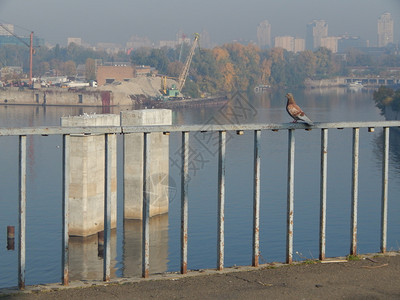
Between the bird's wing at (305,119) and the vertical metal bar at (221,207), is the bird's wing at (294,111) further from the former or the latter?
the vertical metal bar at (221,207)

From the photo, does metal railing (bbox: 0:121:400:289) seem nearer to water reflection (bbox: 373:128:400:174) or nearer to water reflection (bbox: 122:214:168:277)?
water reflection (bbox: 122:214:168:277)

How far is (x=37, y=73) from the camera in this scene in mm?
→ 175125

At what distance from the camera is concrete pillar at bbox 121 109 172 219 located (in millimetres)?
27250

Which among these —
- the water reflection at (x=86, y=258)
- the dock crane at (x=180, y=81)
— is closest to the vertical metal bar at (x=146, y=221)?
the water reflection at (x=86, y=258)

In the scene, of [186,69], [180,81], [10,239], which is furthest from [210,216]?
[186,69]

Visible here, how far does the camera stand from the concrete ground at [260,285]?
541 cm

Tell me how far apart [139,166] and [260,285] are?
21938 mm

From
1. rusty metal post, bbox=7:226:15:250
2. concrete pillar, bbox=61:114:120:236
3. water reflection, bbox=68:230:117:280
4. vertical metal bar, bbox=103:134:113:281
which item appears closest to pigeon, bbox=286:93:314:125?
vertical metal bar, bbox=103:134:113:281

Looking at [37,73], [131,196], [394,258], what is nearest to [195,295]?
[394,258]

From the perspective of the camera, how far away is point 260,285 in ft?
18.7

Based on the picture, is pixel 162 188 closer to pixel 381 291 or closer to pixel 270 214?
pixel 270 214

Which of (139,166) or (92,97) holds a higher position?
(92,97)

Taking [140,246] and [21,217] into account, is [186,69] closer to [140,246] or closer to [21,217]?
[140,246]

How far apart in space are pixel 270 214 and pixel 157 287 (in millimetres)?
22252
